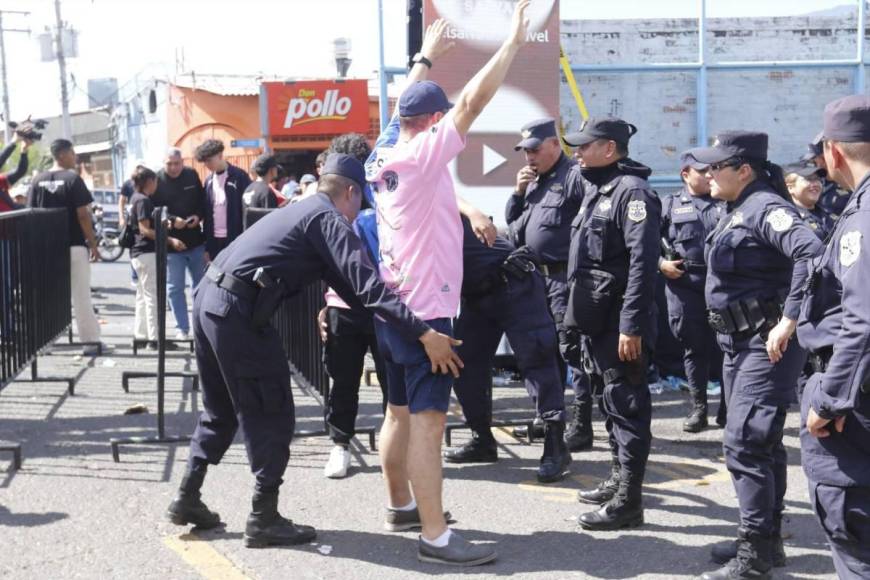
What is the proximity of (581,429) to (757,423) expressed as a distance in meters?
2.55

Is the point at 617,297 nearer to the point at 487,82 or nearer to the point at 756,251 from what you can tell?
the point at 756,251

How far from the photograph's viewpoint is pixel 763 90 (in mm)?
9594

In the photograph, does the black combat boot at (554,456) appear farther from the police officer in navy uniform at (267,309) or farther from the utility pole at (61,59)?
the utility pole at (61,59)

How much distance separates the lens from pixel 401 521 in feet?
17.2

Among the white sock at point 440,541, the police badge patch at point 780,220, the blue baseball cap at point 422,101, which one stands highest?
the blue baseball cap at point 422,101

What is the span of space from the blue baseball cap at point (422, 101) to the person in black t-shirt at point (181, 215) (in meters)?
6.45

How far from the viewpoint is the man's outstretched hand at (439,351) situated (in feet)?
14.9

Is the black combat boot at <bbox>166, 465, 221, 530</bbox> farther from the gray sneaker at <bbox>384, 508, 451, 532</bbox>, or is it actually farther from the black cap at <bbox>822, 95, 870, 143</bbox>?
the black cap at <bbox>822, 95, 870, 143</bbox>

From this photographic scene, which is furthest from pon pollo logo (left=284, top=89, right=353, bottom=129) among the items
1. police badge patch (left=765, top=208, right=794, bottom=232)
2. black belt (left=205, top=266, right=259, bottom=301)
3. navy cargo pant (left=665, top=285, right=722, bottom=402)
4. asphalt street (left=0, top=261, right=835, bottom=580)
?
police badge patch (left=765, top=208, right=794, bottom=232)

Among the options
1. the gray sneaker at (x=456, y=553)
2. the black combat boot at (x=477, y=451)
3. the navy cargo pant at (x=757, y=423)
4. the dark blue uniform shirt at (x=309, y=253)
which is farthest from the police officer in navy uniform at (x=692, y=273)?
the dark blue uniform shirt at (x=309, y=253)

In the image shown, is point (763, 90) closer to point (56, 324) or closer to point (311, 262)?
point (311, 262)

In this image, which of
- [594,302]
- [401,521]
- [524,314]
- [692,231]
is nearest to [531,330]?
[524,314]

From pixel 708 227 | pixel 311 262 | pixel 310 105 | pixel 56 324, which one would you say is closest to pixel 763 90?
pixel 708 227

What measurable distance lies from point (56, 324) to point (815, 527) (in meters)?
7.21
